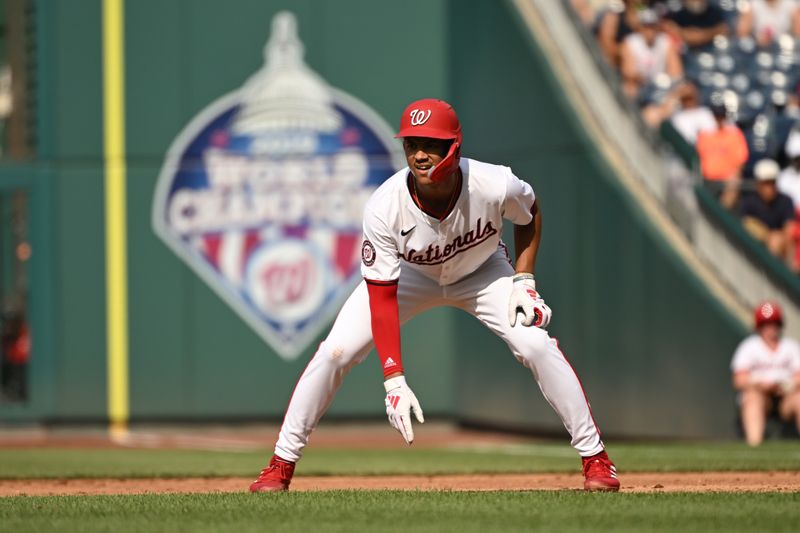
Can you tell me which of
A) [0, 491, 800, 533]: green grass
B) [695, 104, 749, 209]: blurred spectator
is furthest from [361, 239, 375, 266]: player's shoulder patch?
[695, 104, 749, 209]: blurred spectator

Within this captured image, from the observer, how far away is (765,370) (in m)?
10.7

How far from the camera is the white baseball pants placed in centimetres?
589

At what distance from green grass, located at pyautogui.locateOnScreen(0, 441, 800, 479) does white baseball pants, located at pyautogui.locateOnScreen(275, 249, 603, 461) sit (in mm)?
2448

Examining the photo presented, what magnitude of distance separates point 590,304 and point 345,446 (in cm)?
278

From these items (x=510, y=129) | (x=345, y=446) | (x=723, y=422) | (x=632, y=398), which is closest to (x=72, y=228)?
(x=345, y=446)

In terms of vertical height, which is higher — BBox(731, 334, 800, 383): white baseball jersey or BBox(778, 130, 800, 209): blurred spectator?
BBox(778, 130, 800, 209): blurred spectator

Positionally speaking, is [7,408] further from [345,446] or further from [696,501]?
[696,501]

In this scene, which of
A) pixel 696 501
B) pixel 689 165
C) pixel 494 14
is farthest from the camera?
pixel 494 14

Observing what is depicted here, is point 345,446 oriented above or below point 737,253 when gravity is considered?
below

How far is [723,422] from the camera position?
11594 millimetres

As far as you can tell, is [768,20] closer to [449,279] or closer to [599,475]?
[449,279]

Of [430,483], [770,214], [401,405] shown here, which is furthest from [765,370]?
[401,405]

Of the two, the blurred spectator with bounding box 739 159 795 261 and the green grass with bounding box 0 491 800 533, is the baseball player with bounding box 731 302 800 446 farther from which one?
the green grass with bounding box 0 491 800 533

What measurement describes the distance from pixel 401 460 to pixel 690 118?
4.56m
